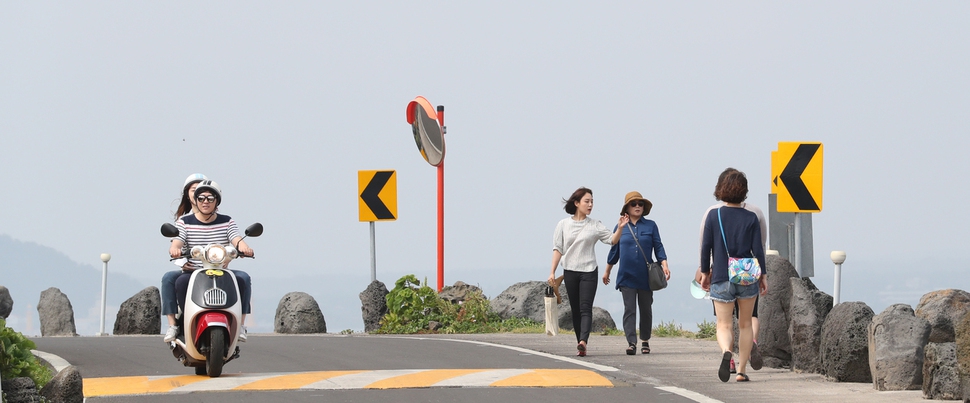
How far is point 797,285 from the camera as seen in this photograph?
12219mm

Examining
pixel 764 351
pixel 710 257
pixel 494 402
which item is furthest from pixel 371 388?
pixel 764 351

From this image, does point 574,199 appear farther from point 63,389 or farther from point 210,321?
point 63,389

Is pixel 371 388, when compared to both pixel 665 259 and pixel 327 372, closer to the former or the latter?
pixel 327 372

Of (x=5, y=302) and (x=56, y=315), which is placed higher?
(x=5, y=302)

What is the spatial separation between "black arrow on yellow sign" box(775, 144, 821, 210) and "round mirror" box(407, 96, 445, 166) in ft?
28.2

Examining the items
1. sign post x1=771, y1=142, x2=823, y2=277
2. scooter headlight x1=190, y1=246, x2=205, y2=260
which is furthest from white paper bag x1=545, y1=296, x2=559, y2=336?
scooter headlight x1=190, y1=246, x2=205, y2=260

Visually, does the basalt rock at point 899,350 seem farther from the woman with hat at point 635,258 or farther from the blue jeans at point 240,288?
the blue jeans at point 240,288

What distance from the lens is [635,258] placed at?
45.7 ft

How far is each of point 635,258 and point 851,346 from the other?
3337 millimetres

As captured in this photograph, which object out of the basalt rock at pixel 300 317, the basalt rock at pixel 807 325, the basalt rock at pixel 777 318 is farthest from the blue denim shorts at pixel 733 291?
the basalt rock at pixel 300 317

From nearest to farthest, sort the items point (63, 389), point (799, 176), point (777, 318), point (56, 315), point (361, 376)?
point (63, 389) < point (361, 376) < point (777, 318) < point (799, 176) < point (56, 315)

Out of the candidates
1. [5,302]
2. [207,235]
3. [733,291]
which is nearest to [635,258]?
[733,291]

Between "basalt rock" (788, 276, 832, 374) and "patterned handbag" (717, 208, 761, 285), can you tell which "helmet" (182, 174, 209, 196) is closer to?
"patterned handbag" (717, 208, 761, 285)

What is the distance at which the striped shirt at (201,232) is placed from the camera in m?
11.2
